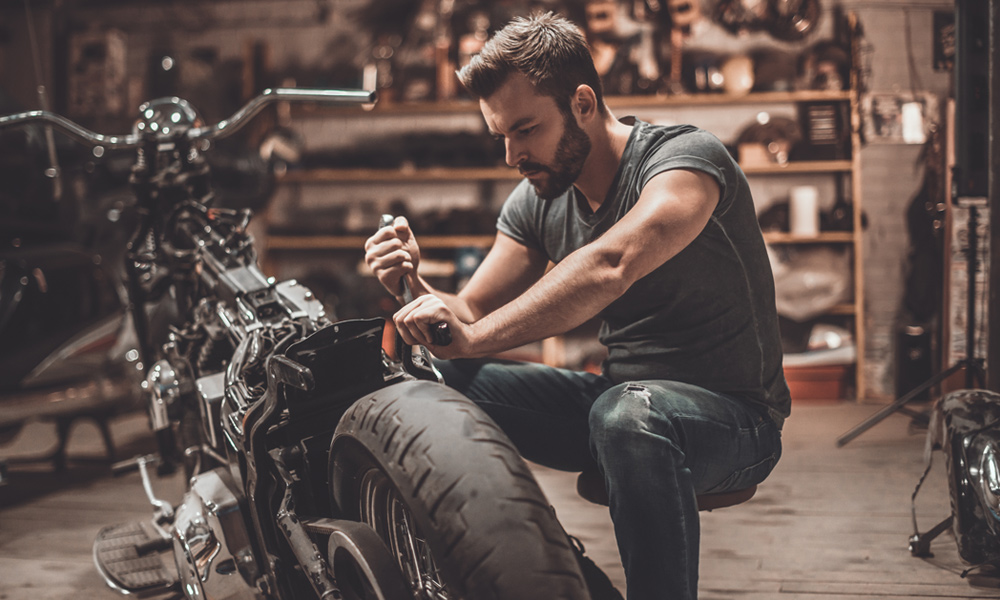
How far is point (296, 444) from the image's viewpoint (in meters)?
1.18

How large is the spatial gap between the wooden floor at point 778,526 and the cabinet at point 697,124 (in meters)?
1.40

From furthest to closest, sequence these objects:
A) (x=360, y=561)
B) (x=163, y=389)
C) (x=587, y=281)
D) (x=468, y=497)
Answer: (x=163, y=389)
(x=587, y=281)
(x=360, y=561)
(x=468, y=497)

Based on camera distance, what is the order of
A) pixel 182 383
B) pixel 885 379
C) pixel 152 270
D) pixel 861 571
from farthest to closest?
pixel 885 379
pixel 861 571
pixel 152 270
pixel 182 383

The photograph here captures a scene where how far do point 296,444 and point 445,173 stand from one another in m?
3.83

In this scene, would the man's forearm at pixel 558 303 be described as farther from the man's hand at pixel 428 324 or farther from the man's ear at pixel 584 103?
the man's ear at pixel 584 103

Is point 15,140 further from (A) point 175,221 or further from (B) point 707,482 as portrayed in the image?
(B) point 707,482

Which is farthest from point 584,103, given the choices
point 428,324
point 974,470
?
point 974,470

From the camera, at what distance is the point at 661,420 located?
1.16 m

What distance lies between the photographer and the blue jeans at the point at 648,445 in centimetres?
111

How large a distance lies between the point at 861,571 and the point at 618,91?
3365 mm

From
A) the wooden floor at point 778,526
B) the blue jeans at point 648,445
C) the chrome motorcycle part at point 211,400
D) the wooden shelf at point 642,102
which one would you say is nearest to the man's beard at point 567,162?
the blue jeans at point 648,445

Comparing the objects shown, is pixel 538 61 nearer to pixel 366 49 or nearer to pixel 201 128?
pixel 201 128

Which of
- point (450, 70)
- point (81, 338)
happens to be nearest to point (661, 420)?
point (81, 338)

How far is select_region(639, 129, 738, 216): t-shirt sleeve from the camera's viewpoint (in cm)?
130
